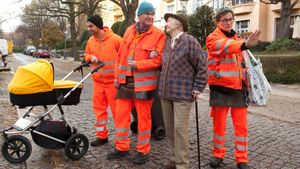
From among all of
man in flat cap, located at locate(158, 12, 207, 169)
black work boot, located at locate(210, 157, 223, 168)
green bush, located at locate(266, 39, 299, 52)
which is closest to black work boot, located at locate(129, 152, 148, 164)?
man in flat cap, located at locate(158, 12, 207, 169)

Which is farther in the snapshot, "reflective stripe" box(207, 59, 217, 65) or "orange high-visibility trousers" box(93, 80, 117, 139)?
"orange high-visibility trousers" box(93, 80, 117, 139)

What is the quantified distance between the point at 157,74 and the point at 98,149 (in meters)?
1.58

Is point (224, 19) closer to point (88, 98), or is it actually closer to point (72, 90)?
point (72, 90)

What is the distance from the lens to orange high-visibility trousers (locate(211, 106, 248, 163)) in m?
4.41

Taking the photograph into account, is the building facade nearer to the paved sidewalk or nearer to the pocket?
the paved sidewalk

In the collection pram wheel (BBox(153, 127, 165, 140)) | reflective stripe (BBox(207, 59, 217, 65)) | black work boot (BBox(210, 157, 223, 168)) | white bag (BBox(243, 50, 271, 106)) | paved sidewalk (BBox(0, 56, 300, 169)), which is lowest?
paved sidewalk (BBox(0, 56, 300, 169))

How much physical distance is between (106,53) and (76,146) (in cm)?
146

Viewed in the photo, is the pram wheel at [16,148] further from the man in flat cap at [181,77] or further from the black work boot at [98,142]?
the man in flat cap at [181,77]

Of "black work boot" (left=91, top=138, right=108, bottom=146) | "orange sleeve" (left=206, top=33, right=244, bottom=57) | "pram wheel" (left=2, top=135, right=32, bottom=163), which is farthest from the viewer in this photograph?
"black work boot" (left=91, top=138, right=108, bottom=146)

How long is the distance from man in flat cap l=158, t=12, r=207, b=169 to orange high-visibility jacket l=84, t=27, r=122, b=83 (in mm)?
1292

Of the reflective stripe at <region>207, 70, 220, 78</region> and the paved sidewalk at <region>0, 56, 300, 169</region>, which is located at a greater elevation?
the reflective stripe at <region>207, 70, 220, 78</region>

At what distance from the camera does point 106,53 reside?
211 inches

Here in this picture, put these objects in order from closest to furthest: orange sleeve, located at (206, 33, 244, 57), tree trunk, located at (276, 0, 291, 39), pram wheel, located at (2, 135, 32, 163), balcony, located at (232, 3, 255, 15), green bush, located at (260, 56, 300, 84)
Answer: orange sleeve, located at (206, 33, 244, 57)
pram wheel, located at (2, 135, 32, 163)
green bush, located at (260, 56, 300, 84)
tree trunk, located at (276, 0, 291, 39)
balcony, located at (232, 3, 255, 15)

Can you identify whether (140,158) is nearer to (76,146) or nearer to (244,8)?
(76,146)
